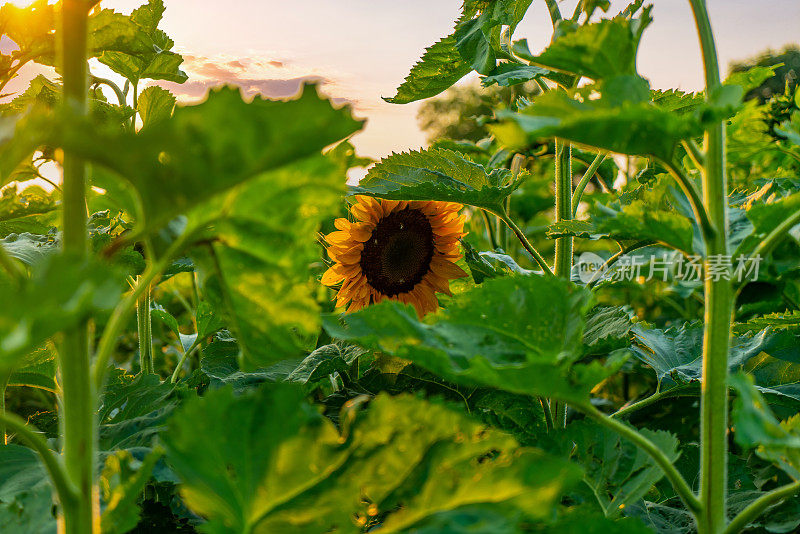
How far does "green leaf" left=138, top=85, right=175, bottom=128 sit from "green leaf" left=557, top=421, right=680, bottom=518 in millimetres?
810

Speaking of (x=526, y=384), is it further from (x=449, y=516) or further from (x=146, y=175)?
(x=146, y=175)

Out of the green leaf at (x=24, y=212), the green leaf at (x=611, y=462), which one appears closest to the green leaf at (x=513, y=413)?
the green leaf at (x=611, y=462)

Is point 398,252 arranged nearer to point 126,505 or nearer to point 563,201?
point 563,201

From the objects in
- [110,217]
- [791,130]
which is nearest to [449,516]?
[791,130]

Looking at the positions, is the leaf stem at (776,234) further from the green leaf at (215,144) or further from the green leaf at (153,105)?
the green leaf at (153,105)

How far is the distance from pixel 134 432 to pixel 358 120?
0.38 m

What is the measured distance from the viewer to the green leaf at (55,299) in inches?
9.1

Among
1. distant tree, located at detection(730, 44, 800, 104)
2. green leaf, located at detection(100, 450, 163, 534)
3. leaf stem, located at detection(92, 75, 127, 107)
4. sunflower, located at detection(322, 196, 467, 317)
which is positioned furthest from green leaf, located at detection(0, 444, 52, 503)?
distant tree, located at detection(730, 44, 800, 104)

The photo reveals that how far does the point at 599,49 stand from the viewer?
39 centimetres

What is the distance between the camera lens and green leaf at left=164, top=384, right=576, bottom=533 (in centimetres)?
32

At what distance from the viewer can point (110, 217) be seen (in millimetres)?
1021

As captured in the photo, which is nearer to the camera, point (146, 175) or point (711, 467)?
point (146, 175)

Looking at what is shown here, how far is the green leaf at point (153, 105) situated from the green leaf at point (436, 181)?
40 centimetres

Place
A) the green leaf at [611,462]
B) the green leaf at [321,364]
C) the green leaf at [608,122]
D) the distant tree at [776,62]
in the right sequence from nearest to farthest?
the green leaf at [608,122]
the green leaf at [611,462]
the green leaf at [321,364]
the distant tree at [776,62]
